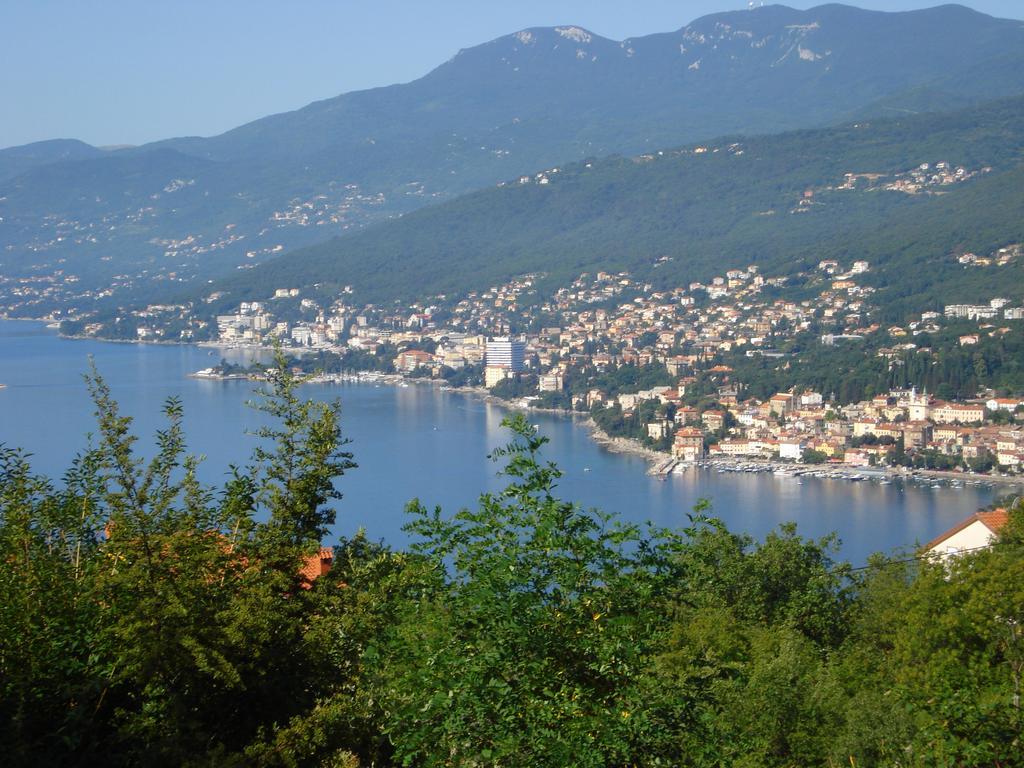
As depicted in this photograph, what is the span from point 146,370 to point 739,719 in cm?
2682

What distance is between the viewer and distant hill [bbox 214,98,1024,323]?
1339 inches

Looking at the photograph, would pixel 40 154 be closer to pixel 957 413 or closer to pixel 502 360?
pixel 502 360

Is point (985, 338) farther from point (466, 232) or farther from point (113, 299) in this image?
point (113, 299)

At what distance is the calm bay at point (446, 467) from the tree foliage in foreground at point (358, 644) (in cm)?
573

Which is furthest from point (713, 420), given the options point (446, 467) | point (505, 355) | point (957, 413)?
point (505, 355)

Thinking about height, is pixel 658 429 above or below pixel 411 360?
below

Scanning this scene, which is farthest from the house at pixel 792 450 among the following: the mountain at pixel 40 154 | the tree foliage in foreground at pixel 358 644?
the mountain at pixel 40 154

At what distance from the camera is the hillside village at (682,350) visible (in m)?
18.3

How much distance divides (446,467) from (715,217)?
29.6 meters

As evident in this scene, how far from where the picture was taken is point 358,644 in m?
2.18

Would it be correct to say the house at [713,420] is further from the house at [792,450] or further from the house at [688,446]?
the house at [792,450]

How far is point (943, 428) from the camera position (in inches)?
716

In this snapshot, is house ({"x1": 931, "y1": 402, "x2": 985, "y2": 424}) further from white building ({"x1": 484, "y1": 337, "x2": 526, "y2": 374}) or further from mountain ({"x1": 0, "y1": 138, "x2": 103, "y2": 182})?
mountain ({"x1": 0, "y1": 138, "x2": 103, "y2": 182})

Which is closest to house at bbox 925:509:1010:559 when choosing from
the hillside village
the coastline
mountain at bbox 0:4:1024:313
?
the coastline
